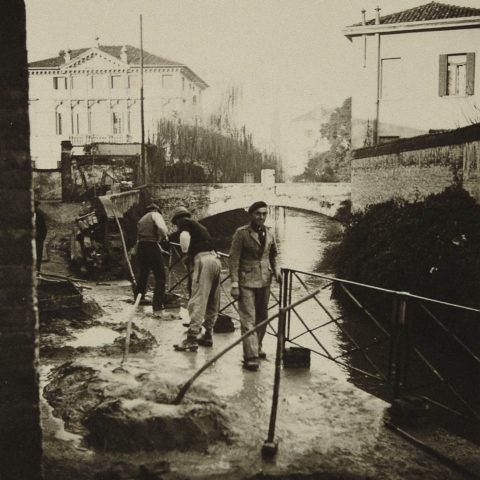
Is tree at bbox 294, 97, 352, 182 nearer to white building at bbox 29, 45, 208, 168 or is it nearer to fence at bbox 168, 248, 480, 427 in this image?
white building at bbox 29, 45, 208, 168

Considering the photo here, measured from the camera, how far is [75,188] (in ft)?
59.9

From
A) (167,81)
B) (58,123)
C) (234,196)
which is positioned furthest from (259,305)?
(58,123)

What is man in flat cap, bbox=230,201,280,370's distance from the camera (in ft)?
18.4

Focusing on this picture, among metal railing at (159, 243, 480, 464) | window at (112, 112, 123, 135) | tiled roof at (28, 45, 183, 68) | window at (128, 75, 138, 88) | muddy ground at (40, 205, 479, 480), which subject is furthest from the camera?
window at (112, 112, 123, 135)

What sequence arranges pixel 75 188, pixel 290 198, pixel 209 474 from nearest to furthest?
pixel 209 474
pixel 75 188
pixel 290 198

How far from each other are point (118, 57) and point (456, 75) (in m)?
27.4

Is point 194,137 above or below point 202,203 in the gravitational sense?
above

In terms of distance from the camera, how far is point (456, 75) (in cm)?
2241

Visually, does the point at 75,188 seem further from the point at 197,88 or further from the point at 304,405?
the point at 197,88

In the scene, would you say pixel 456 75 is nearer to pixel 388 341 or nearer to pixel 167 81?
pixel 388 341

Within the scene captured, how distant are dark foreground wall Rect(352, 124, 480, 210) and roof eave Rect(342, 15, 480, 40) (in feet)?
19.7

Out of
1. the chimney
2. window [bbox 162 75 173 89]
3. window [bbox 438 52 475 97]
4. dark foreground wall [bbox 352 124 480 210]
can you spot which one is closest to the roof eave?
window [bbox 438 52 475 97]

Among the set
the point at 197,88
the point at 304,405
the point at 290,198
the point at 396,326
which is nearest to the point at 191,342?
the point at 304,405

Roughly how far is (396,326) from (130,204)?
14.6 metres
